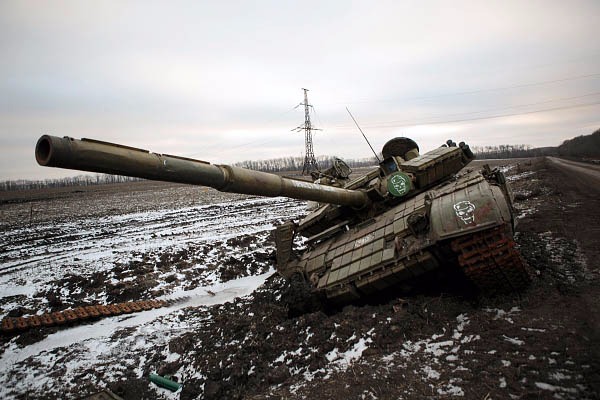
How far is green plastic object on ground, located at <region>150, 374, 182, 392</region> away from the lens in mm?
5832

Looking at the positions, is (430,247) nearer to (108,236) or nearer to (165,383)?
(165,383)

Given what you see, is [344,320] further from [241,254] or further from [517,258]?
[241,254]

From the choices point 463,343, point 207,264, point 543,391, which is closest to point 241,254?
point 207,264

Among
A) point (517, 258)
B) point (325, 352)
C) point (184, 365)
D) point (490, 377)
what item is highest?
point (517, 258)

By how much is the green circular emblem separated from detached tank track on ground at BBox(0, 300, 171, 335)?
6.38 meters

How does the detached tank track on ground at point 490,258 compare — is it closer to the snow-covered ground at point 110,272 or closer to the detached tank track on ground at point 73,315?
the snow-covered ground at point 110,272

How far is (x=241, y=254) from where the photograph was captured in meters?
13.2

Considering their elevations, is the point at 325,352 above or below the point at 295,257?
below

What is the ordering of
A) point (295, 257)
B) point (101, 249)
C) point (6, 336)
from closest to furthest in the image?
point (6, 336) → point (295, 257) → point (101, 249)

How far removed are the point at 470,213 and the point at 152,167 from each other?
13.8 ft

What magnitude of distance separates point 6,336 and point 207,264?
552 cm

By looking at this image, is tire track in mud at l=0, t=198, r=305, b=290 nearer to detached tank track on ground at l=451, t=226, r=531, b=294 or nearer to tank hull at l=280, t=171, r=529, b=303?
tank hull at l=280, t=171, r=529, b=303

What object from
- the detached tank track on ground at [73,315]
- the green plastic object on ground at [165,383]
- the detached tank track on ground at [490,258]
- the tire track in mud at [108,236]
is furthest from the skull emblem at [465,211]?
the tire track in mud at [108,236]

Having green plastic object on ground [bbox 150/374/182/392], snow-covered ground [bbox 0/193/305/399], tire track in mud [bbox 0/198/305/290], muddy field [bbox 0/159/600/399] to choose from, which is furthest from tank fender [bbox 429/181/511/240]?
tire track in mud [bbox 0/198/305/290]
